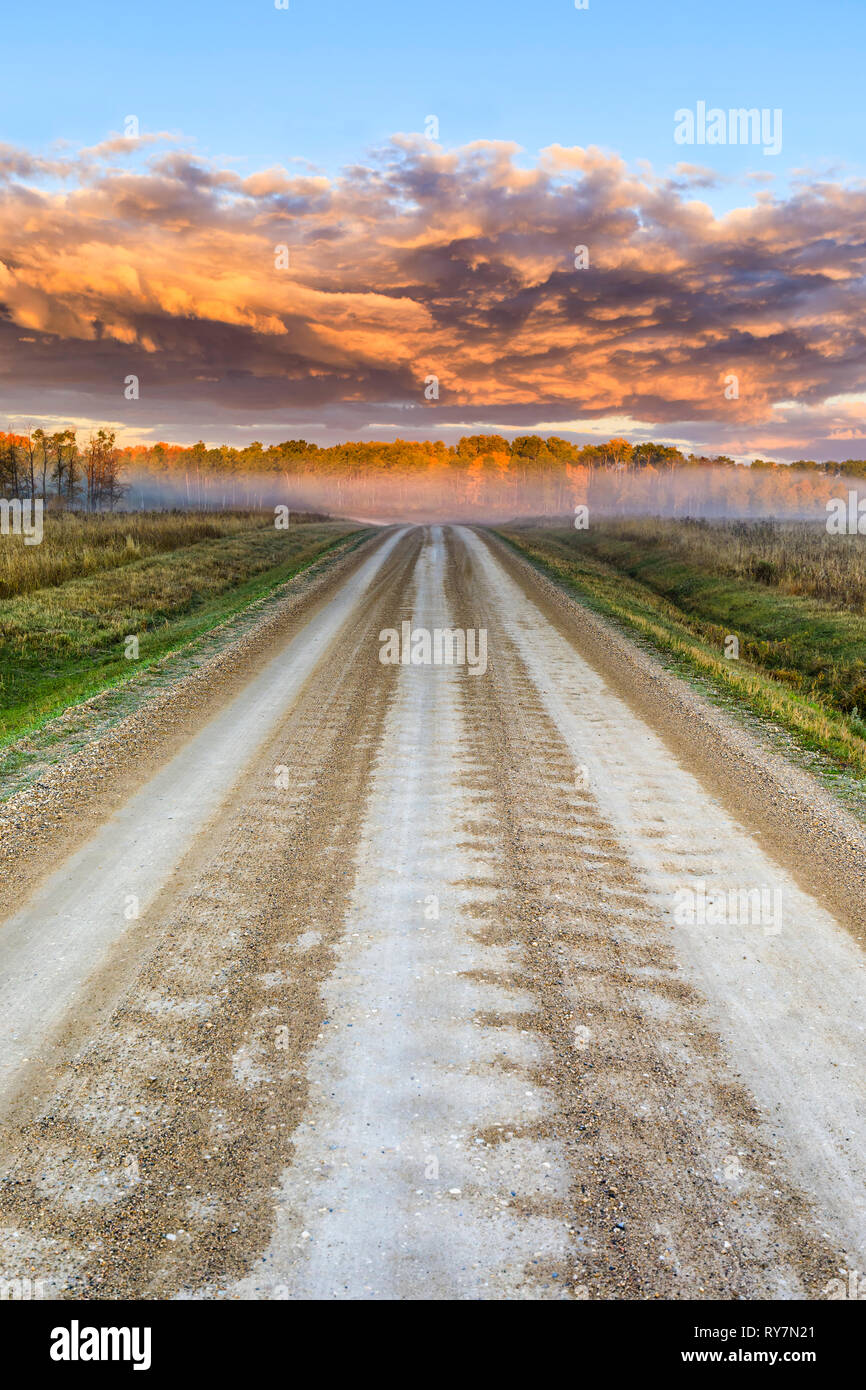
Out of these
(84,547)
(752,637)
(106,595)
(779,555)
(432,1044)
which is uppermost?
(84,547)

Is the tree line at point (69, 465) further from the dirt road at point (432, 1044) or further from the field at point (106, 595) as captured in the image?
the dirt road at point (432, 1044)

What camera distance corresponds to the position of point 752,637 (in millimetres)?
19562

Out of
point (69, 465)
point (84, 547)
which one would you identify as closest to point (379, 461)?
point (69, 465)

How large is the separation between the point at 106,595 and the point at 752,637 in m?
16.1

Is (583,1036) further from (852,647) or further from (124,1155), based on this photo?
(852,647)

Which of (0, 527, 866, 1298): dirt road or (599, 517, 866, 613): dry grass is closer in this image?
(0, 527, 866, 1298): dirt road

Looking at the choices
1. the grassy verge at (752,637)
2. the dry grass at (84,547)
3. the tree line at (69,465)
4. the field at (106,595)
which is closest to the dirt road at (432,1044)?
the grassy verge at (752,637)

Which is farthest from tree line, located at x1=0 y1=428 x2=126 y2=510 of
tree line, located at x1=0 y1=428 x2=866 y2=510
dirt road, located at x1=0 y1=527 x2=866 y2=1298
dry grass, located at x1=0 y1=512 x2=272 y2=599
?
dirt road, located at x1=0 y1=527 x2=866 y2=1298

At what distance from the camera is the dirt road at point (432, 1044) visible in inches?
133

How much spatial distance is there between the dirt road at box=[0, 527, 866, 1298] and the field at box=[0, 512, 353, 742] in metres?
5.42

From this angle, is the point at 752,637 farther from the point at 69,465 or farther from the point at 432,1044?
the point at 69,465

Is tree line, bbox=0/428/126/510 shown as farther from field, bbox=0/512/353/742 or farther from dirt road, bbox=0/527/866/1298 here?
dirt road, bbox=0/527/866/1298

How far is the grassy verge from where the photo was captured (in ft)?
39.0

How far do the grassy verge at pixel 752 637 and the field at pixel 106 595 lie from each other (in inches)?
381
